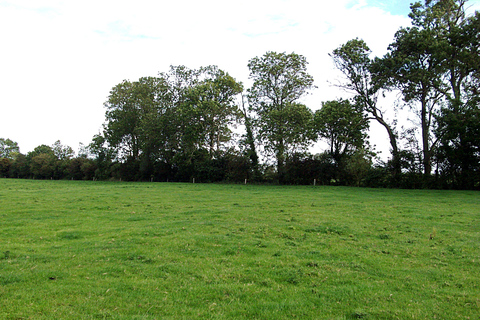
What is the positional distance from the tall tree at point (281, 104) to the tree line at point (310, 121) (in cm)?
17

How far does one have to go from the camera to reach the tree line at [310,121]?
118 ft

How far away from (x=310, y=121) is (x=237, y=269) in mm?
37775

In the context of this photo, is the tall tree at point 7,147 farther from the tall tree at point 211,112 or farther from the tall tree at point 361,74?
the tall tree at point 361,74

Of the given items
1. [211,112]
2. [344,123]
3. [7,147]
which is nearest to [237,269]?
[344,123]

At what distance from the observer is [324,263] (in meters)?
8.22

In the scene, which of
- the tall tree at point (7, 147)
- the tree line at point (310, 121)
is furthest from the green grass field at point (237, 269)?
the tall tree at point (7, 147)

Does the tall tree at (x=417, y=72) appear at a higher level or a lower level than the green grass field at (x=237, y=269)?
higher

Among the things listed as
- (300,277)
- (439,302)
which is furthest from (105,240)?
(439,302)

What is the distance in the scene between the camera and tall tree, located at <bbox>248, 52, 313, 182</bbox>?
45031mm

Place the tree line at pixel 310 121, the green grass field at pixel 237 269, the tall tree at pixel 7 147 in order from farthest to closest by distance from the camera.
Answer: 1. the tall tree at pixel 7 147
2. the tree line at pixel 310 121
3. the green grass field at pixel 237 269

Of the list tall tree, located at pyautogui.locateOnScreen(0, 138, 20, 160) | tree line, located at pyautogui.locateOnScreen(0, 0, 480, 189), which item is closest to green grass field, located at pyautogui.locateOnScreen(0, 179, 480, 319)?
tree line, located at pyautogui.locateOnScreen(0, 0, 480, 189)

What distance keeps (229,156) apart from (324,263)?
44421mm

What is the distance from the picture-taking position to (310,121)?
4306cm

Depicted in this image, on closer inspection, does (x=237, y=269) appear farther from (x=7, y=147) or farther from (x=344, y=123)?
(x=7, y=147)
